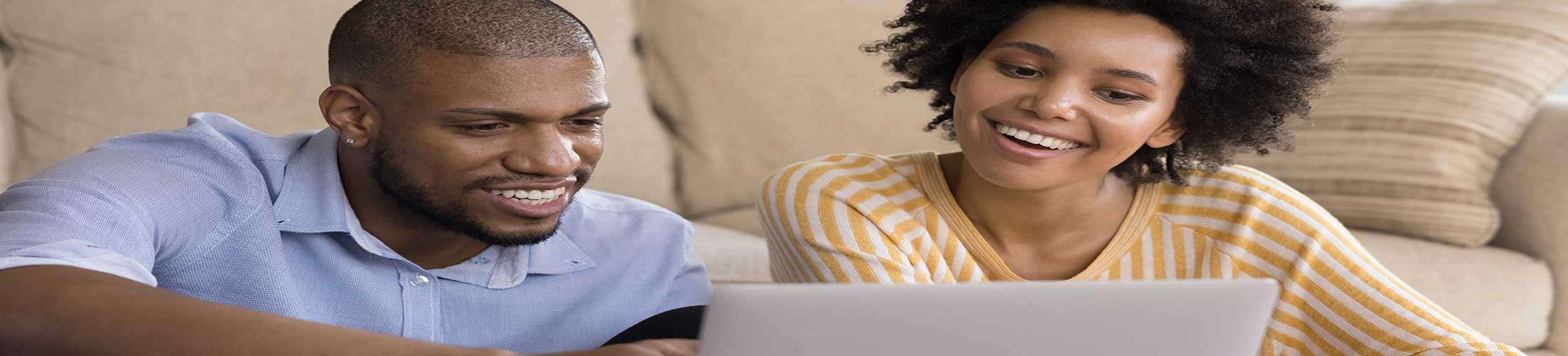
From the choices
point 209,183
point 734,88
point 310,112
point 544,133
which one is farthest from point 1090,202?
point 310,112

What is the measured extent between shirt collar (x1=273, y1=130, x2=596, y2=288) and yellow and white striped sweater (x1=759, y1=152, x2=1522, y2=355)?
0.25 metres

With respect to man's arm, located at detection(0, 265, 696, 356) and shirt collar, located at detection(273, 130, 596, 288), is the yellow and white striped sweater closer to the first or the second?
shirt collar, located at detection(273, 130, 596, 288)

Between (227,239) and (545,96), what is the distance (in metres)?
0.32

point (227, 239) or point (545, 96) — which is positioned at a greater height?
point (545, 96)

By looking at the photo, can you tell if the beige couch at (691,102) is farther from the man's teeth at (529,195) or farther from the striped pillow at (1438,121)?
the man's teeth at (529,195)

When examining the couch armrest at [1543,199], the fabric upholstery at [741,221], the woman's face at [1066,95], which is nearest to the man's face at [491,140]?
the woman's face at [1066,95]

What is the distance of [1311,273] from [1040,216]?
30cm

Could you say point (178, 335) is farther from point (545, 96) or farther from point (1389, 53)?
point (1389, 53)

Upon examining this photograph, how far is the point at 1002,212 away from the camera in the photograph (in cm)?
160

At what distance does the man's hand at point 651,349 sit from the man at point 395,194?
0.41m

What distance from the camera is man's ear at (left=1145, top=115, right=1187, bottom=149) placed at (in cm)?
157

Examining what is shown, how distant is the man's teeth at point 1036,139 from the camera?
1.46 meters

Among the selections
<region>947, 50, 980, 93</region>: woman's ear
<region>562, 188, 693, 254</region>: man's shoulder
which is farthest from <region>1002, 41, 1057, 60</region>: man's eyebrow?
<region>562, 188, 693, 254</region>: man's shoulder

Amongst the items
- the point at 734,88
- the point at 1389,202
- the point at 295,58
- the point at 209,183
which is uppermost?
the point at 209,183
